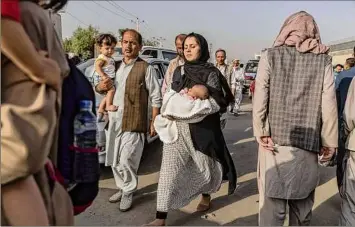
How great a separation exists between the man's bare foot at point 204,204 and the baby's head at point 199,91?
114 cm

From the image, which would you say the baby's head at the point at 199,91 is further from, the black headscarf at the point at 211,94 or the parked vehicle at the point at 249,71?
the parked vehicle at the point at 249,71

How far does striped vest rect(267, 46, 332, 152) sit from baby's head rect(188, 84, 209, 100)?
2.24ft

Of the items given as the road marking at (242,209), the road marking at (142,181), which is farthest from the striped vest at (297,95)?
the road marking at (142,181)

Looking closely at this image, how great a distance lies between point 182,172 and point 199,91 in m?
0.74

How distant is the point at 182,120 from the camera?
333 cm

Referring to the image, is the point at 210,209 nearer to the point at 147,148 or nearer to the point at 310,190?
the point at 310,190

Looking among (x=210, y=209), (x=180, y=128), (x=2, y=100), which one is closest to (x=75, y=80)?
(x=2, y=100)

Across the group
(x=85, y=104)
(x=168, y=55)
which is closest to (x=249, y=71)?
(x=168, y=55)

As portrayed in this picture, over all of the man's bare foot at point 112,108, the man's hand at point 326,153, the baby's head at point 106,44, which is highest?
the baby's head at point 106,44

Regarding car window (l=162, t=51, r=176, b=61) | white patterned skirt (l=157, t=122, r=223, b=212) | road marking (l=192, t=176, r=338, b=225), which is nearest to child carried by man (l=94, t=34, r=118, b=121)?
white patterned skirt (l=157, t=122, r=223, b=212)

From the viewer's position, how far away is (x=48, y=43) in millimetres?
1233

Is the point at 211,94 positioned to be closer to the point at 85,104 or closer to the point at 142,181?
the point at 142,181

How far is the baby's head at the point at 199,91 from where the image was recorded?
3281mm

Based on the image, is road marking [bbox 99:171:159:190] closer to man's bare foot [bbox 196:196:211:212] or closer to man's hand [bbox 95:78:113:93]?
man's bare foot [bbox 196:196:211:212]
